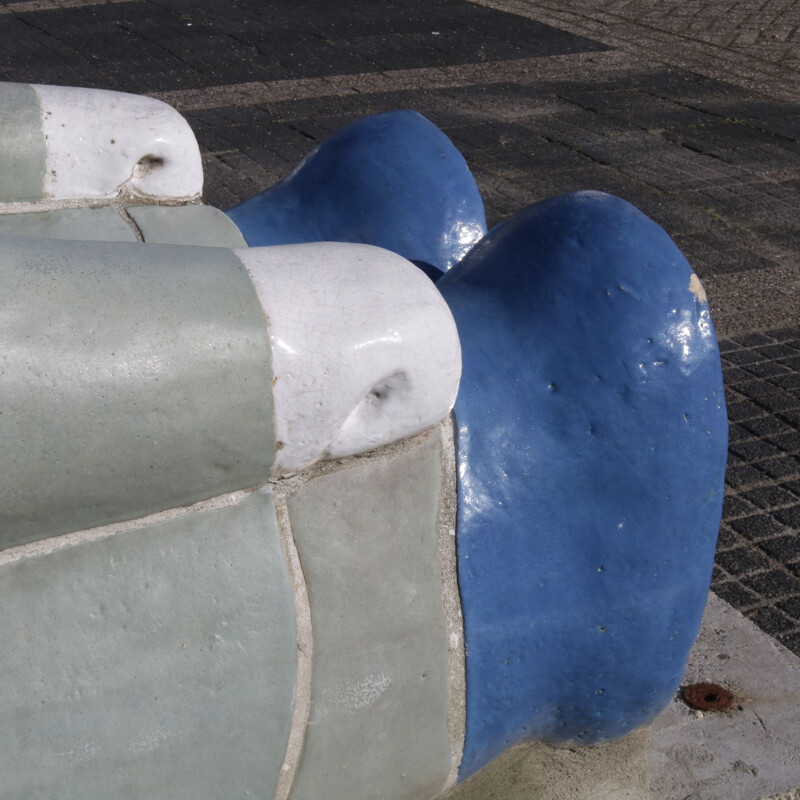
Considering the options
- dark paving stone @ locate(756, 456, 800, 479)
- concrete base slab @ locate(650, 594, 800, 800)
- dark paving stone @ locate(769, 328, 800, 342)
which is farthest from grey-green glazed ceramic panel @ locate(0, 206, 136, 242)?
dark paving stone @ locate(769, 328, 800, 342)

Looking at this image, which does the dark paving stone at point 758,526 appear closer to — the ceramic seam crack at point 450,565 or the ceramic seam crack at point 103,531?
the ceramic seam crack at point 450,565

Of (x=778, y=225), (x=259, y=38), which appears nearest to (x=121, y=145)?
(x=778, y=225)

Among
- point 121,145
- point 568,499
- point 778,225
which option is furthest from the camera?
point 778,225

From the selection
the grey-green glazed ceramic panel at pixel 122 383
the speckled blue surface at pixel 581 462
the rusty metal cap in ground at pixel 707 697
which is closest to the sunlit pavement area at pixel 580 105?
the rusty metal cap in ground at pixel 707 697

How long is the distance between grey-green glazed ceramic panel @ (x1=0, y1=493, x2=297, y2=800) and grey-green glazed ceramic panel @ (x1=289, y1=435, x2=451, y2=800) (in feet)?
0.17

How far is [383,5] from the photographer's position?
8.77m

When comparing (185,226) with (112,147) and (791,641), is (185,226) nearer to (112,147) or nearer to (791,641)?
(112,147)

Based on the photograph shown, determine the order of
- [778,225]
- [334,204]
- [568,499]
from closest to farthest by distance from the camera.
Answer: [568,499], [334,204], [778,225]

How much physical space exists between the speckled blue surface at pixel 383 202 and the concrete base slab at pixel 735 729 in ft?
3.42

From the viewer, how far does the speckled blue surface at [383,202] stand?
1.91 metres

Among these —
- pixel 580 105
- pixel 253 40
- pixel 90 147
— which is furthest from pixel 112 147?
pixel 253 40

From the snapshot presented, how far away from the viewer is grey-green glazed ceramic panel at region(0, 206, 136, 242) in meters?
1.65

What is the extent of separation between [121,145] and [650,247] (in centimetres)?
82

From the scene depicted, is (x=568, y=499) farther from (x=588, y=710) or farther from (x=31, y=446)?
(x=31, y=446)
